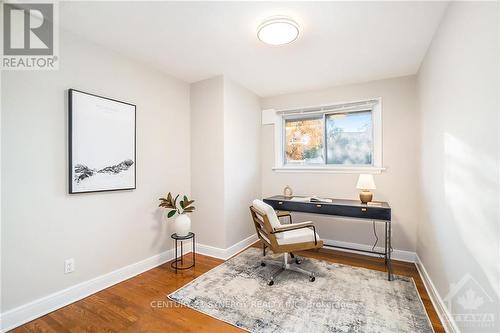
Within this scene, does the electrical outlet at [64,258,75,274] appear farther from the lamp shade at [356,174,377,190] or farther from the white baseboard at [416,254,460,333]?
the lamp shade at [356,174,377,190]

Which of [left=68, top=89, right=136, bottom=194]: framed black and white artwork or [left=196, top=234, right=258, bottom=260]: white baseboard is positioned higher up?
[left=68, top=89, right=136, bottom=194]: framed black and white artwork

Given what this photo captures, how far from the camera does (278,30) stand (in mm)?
2033

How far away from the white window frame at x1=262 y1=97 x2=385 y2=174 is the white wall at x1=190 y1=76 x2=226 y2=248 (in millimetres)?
1154

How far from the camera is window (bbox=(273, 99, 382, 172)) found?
3461 mm

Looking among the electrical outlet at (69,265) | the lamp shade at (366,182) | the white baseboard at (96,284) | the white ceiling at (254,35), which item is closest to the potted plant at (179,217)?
the white baseboard at (96,284)

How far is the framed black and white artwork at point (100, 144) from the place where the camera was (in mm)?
2172

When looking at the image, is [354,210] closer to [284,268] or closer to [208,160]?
[284,268]

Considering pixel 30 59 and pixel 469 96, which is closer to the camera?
pixel 469 96

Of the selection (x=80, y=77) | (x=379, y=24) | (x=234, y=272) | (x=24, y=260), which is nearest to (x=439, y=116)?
(x=379, y=24)

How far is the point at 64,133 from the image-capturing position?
2131 mm

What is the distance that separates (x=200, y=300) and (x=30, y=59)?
252 cm

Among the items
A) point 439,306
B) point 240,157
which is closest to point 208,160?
point 240,157

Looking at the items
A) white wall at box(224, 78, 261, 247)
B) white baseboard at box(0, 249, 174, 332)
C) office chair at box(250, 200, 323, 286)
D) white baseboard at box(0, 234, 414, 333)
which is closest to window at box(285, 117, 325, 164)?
white wall at box(224, 78, 261, 247)

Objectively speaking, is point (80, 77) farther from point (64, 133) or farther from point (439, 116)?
point (439, 116)
